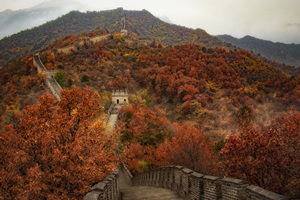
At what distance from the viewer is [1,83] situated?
48.4 meters

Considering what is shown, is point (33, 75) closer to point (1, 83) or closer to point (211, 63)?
point (1, 83)

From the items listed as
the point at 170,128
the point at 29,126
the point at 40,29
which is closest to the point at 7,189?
the point at 29,126

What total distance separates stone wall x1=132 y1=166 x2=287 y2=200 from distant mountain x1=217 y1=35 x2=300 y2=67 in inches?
5798

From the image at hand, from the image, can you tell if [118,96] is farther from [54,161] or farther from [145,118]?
[54,161]

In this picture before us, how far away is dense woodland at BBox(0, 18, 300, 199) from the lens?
27.2 feet

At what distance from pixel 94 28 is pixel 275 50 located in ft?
435

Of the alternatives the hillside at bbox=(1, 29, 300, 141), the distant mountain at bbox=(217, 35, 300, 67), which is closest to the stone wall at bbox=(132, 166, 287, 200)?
the hillside at bbox=(1, 29, 300, 141)

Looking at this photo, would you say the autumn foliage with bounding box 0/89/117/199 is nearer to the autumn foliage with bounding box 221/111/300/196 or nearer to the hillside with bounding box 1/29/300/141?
the autumn foliage with bounding box 221/111/300/196

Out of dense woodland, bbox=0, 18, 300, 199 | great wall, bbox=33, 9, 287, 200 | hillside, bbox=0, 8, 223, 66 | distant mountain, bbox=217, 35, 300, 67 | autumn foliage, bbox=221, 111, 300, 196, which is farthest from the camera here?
distant mountain, bbox=217, 35, 300, 67

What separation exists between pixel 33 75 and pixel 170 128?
→ 38716 mm

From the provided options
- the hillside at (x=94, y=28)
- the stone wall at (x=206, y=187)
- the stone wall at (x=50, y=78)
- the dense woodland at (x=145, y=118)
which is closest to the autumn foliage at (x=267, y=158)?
the dense woodland at (x=145, y=118)

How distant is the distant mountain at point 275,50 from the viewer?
13195cm

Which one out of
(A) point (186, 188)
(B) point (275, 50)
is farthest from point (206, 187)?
(B) point (275, 50)

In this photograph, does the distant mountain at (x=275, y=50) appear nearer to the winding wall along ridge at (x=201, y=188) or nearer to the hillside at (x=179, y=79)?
the hillside at (x=179, y=79)
